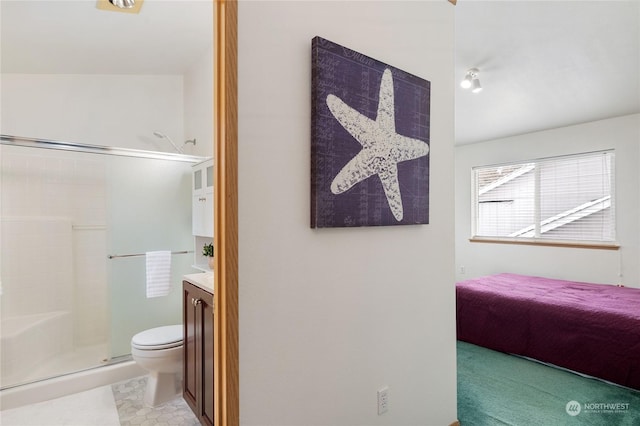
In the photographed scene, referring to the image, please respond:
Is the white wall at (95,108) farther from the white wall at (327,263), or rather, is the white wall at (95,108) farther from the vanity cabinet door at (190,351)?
the white wall at (327,263)

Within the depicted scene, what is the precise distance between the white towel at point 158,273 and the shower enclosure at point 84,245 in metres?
0.10

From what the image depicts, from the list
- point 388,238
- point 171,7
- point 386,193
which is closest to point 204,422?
point 388,238

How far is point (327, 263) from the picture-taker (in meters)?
1.34

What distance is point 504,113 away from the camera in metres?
3.85

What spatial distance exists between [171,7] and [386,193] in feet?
6.75

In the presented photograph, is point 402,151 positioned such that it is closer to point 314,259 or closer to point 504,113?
point 314,259

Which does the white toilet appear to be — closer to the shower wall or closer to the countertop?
the countertop

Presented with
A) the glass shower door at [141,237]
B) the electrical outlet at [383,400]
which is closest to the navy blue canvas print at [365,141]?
the electrical outlet at [383,400]

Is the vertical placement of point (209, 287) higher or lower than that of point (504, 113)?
lower

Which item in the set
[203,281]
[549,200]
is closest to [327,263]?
[203,281]

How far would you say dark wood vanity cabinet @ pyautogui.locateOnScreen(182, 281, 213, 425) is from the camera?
1.73m

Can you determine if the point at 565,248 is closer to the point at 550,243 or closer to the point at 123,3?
the point at 550,243

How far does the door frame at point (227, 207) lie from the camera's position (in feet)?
3.54

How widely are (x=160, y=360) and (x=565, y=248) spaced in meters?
4.46
